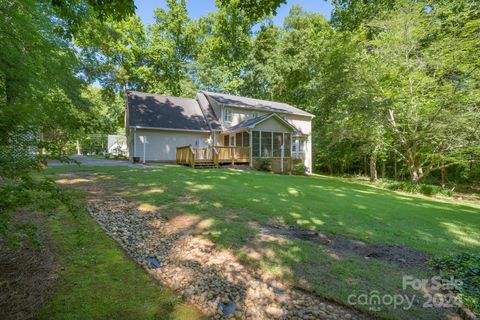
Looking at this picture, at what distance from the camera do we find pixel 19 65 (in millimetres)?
5691

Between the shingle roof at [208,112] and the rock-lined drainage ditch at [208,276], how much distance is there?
16392 millimetres

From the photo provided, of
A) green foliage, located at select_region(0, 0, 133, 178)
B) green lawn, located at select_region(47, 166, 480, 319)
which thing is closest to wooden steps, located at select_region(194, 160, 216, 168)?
green lawn, located at select_region(47, 166, 480, 319)

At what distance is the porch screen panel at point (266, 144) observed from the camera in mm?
18906

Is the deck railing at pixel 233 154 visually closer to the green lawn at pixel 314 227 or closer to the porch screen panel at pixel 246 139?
Result: the porch screen panel at pixel 246 139

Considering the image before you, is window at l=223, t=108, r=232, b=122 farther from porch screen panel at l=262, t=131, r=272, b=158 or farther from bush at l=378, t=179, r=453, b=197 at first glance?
bush at l=378, t=179, r=453, b=197

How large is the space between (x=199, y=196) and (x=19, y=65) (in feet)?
17.3

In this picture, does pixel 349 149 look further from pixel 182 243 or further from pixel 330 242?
pixel 182 243

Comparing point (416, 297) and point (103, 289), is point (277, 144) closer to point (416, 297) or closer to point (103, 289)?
point (416, 297)

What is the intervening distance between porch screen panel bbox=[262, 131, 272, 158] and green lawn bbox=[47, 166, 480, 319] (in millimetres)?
10116

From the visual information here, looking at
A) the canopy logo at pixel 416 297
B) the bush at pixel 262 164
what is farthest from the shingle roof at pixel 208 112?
the canopy logo at pixel 416 297

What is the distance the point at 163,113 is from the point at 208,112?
401 cm

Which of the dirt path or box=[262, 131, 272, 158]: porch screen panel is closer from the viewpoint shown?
the dirt path

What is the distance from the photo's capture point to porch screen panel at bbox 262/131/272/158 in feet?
62.0

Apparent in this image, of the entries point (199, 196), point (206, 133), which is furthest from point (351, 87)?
point (199, 196)
